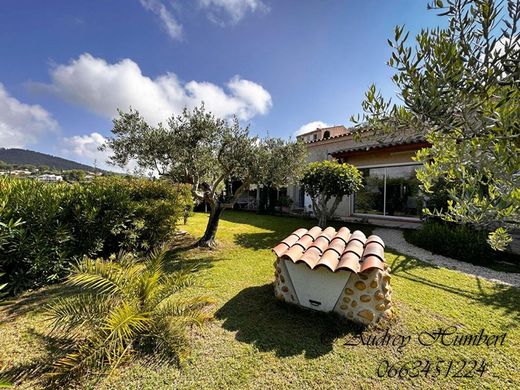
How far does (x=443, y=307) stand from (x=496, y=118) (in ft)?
15.5

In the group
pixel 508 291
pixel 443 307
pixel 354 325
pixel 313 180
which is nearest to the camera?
pixel 354 325

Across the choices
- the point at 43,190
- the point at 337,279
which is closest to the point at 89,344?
the point at 337,279

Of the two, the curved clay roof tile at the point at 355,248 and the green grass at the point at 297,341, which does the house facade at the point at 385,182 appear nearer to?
the green grass at the point at 297,341

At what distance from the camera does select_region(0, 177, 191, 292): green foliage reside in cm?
527

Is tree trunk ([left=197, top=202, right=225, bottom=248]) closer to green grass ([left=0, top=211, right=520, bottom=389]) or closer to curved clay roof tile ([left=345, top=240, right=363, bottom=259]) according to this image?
green grass ([left=0, top=211, right=520, bottom=389])

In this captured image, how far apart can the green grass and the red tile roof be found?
123 cm

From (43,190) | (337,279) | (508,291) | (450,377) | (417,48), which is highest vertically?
(417,48)

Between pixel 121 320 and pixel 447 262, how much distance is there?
1000 cm

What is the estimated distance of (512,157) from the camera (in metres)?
2.18

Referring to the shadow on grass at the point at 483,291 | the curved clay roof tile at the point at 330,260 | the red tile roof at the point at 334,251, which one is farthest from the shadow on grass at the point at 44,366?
the shadow on grass at the point at 483,291

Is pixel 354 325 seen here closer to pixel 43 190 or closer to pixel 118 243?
pixel 118 243

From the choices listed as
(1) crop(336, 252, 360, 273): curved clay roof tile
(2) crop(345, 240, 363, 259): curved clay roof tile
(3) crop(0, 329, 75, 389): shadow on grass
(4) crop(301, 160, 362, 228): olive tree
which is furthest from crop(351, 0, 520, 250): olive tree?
(4) crop(301, 160, 362, 228): olive tree

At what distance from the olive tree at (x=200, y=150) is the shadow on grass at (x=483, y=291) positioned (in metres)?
5.60

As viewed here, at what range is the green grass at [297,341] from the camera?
3.06 m
